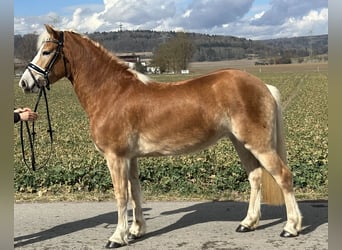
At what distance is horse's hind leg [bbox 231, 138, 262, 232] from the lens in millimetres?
5529

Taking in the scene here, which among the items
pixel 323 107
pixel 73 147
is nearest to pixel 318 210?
pixel 73 147

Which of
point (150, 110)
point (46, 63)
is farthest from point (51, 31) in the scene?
point (150, 110)

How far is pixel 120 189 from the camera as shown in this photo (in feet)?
16.9

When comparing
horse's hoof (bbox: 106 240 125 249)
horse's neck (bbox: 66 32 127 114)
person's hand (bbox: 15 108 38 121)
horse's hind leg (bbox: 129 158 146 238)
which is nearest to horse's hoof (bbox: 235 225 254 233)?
horse's hind leg (bbox: 129 158 146 238)

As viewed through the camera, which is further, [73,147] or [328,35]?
[73,147]

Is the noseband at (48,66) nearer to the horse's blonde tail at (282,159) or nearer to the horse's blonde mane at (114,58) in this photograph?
the horse's blonde mane at (114,58)

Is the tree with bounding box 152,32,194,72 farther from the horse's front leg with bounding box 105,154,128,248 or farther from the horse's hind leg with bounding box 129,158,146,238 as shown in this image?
the horse's front leg with bounding box 105,154,128,248

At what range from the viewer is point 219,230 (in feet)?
18.2

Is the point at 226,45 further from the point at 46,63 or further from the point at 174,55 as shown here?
the point at 46,63

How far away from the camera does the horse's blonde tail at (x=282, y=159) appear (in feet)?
17.9

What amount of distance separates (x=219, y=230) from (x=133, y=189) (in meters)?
1.22

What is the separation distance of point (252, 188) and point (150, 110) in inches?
68.7

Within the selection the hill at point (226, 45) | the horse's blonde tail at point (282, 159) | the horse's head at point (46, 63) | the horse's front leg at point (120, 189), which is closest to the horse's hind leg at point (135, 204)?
the horse's front leg at point (120, 189)

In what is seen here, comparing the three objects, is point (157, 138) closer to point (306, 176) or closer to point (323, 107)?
point (306, 176)
